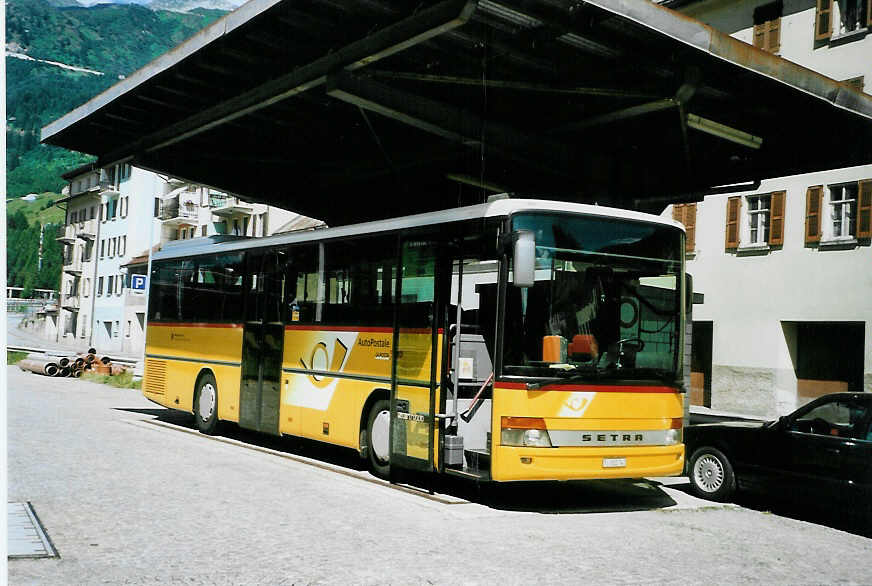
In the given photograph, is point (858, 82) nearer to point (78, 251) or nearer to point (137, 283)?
point (137, 283)

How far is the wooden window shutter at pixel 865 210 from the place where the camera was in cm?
2584

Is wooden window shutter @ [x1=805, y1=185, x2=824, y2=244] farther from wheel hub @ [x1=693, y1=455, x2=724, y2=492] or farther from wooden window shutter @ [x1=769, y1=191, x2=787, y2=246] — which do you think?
wheel hub @ [x1=693, y1=455, x2=724, y2=492]

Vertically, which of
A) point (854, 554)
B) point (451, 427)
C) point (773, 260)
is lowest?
point (854, 554)

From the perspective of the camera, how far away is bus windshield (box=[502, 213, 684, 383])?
984cm

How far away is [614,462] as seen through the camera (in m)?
10.1

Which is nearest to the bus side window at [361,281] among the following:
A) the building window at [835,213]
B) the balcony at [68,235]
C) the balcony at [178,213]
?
the building window at [835,213]

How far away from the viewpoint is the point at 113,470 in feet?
36.8

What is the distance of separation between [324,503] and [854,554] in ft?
16.2

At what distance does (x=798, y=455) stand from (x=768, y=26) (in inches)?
895

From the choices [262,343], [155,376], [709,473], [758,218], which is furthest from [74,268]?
[709,473]

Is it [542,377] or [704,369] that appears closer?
[542,377]

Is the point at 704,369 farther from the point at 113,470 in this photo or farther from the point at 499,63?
the point at 113,470

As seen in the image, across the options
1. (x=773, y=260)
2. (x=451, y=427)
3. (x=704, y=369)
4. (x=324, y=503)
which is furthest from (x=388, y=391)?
(x=704, y=369)

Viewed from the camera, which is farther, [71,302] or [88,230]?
[71,302]
